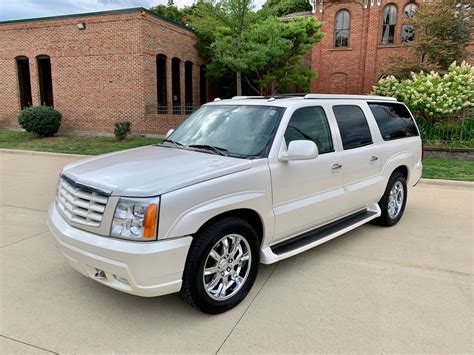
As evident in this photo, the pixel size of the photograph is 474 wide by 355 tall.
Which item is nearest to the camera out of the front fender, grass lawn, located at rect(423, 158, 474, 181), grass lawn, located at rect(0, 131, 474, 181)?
the front fender

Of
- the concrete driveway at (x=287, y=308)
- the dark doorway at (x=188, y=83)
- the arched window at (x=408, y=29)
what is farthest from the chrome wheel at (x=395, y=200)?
the arched window at (x=408, y=29)

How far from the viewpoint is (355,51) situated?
23.9 meters

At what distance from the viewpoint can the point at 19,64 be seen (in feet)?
59.9

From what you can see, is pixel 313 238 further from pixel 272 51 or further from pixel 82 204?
pixel 272 51

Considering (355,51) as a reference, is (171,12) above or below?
above

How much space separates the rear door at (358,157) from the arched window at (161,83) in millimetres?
13120

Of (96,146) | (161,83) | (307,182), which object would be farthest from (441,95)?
(161,83)

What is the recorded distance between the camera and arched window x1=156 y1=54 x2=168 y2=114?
16.9 metres

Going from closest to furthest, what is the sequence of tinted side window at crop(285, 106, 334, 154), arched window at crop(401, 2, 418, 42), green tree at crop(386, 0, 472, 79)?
tinted side window at crop(285, 106, 334, 154) → green tree at crop(386, 0, 472, 79) → arched window at crop(401, 2, 418, 42)

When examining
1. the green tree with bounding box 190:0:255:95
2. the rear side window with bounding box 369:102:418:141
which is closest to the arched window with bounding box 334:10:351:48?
the green tree with bounding box 190:0:255:95

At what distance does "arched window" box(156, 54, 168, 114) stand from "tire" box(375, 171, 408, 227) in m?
12.9

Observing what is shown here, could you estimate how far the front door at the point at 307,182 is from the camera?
356 centimetres

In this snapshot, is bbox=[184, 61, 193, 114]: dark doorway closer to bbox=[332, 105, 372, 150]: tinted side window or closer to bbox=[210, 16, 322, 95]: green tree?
bbox=[210, 16, 322, 95]: green tree

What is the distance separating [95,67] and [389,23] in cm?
1786
